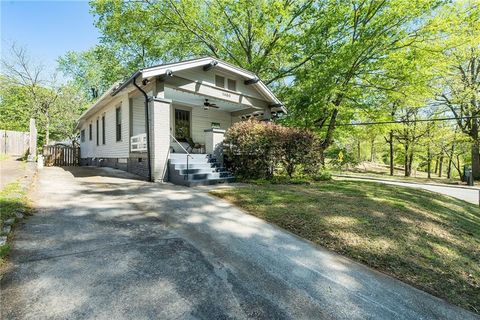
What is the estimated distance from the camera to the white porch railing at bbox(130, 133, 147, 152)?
907cm

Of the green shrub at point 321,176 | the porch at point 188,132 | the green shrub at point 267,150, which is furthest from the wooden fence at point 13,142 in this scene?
the green shrub at point 321,176

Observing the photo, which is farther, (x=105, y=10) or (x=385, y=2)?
(x=105, y=10)

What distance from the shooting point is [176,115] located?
11891 millimetres

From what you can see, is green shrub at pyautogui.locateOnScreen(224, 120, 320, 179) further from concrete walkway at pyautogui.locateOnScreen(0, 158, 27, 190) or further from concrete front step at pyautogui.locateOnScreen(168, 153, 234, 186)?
concrete walkway at pyautogui.locateOnScreen(0, 158, 27, 190)

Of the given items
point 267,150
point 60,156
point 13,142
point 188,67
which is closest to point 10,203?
point 188,67

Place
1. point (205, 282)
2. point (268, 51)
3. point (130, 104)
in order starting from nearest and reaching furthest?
point (205, 282), point (130, 104), point (268, 51)

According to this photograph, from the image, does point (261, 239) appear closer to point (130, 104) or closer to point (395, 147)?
point (130, 104)

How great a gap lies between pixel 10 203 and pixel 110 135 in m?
9.50

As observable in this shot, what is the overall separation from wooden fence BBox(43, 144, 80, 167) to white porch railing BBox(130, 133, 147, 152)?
1043 cm

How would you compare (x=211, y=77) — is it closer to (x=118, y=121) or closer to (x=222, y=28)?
(x=118, y=121)

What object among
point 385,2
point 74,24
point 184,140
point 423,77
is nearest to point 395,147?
point 423,77

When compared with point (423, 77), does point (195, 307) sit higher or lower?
lower

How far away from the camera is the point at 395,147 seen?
2886cm

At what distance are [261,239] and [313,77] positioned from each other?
1152 centimetres
